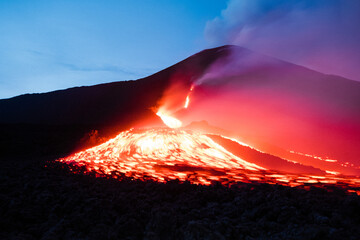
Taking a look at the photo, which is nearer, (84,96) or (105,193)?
(105,193)

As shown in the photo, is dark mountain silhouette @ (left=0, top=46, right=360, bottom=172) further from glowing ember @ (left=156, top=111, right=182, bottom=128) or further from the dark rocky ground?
the dark rocky ground

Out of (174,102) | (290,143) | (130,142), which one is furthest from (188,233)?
(174,102)

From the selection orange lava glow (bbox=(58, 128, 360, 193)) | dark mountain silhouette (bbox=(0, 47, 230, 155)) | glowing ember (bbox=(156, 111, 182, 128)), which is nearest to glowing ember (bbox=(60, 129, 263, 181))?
orange lava glow (bbox=(58, 128, 360, 193))

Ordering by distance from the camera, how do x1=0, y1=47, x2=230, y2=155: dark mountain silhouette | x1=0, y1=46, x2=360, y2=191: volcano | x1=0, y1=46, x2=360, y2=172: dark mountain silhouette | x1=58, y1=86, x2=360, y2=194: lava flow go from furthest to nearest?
x1=0, y1=47, x2=230, y2=155: dark mountain silhouette
x1=0, y1=46, x2=360, y2=172: dark mountain silhouette
x1=0, y1=46, x2=360, y2=191: volcano
x1=58, y1=86, x2=360, y2=194: lava flow

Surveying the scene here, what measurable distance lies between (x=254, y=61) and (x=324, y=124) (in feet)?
65.1

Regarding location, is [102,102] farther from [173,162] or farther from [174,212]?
[174,212]

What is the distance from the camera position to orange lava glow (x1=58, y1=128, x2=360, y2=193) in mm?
7094

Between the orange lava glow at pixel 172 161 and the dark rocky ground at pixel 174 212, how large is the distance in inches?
64.2

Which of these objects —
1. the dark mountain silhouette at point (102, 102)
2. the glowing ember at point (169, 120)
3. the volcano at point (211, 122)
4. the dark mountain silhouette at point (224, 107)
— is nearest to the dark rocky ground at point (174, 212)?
the volcano at point (211, 122)

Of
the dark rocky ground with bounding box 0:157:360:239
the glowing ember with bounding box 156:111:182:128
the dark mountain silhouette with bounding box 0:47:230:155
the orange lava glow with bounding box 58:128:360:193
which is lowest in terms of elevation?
the dark rocky ground with bounding box 0:157:360:239

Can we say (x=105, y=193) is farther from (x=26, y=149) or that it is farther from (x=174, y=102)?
(x=174, y=102)

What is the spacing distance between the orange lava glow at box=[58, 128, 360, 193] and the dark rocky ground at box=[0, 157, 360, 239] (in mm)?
1630

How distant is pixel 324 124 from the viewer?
21.1 meters

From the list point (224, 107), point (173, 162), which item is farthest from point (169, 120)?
point (173, 162)
